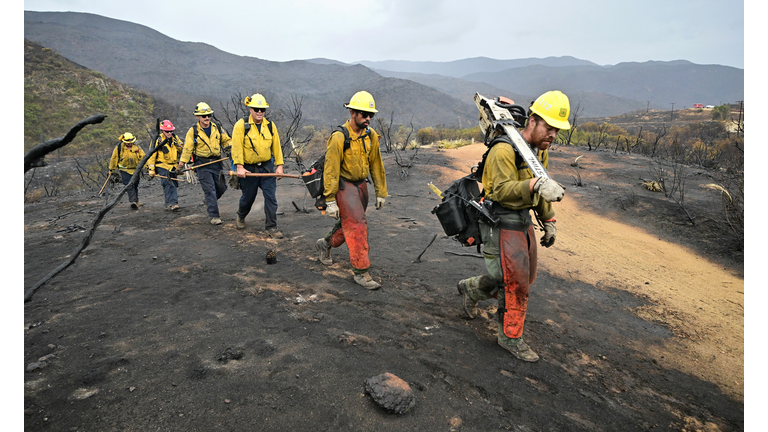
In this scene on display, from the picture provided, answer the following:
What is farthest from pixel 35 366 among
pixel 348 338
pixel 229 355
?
pixel 348 338

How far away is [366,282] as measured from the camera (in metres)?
A: 4.37

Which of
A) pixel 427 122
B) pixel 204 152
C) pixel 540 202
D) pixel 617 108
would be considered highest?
pixel 617 108

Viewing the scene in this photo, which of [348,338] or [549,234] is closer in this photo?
[348,338]

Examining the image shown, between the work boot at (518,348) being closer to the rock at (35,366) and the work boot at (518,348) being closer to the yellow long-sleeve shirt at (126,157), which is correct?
the rock at (35,366)

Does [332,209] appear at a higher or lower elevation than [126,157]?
lower

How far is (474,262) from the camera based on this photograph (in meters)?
5.70

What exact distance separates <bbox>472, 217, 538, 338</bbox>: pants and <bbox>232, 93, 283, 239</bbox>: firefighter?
4.15m

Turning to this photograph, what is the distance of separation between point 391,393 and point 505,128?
221 centimetres

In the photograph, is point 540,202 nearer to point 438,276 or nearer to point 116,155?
point 438,276

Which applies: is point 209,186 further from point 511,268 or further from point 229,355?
point 511,268

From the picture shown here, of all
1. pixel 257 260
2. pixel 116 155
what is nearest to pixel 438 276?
pixel 257 260

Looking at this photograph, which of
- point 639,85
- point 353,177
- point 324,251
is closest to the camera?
point 353,177

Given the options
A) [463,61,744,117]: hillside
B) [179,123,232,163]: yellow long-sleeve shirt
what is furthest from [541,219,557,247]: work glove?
[463,61,744,117]: hillside

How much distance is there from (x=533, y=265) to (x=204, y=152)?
20.3ft
